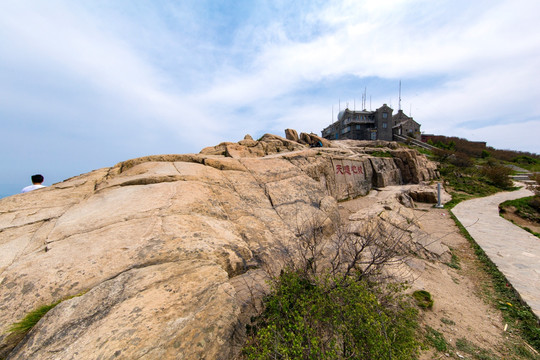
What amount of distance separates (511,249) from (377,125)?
46.0 metres

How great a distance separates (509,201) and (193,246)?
20.0 meters

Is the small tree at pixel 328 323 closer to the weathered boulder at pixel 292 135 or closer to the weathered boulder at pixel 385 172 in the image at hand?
the weathered boulder at pixel 385 172

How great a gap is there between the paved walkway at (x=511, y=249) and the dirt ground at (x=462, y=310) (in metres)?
0.54

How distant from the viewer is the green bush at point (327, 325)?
2.44m

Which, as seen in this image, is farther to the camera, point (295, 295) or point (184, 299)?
point (295, 295)

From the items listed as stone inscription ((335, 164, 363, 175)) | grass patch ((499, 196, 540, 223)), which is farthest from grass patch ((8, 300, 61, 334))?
grass patch ((499, 196, 540, 223))

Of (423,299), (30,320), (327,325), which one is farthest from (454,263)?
(30,320)

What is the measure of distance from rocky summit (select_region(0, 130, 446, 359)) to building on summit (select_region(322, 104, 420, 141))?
46224mm

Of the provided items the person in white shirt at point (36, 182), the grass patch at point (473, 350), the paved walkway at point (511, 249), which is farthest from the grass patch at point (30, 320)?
the paved walkway at point (511, 249)

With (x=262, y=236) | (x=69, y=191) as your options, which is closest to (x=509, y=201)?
(x=262, y=236)

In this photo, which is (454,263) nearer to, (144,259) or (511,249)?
(511,249)

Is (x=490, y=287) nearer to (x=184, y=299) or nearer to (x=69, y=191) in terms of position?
(x=184, y=299)

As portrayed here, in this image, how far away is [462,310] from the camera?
14.6 feet

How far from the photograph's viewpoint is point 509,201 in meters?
13.9
